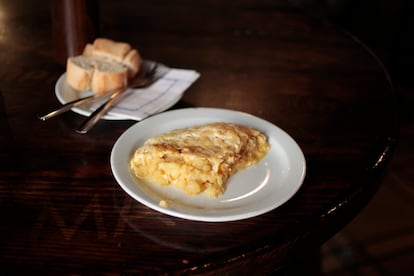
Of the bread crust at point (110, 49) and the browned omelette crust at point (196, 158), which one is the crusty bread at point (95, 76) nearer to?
the bread crust at point (110, 49)

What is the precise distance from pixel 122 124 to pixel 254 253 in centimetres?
32

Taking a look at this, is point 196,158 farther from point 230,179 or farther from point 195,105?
point 195,105

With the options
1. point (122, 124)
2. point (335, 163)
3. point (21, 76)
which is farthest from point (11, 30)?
point (335, 163)

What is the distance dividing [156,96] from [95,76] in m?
0.10

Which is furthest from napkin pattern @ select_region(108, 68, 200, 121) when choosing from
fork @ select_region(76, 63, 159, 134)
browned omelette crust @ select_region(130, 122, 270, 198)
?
browned omelette crust @ select_region(130, 122, 270, 198)

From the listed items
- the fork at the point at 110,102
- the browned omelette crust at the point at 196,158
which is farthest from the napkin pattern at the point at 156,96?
the browned omelette crust at the point at 196,158

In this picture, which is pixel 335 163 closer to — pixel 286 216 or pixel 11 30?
pixel 286 216

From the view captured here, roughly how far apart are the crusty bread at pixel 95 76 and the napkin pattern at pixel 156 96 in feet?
0.09

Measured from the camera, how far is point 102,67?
0.82 m

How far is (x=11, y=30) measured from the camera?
1029mm

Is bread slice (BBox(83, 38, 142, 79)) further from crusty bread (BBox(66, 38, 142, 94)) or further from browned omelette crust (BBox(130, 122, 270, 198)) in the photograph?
browned omelette crust (BBox(130, 122, 270, 198))

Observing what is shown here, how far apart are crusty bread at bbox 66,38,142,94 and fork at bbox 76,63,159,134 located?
21 millimetres

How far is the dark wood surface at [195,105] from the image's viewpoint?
1.69 feet

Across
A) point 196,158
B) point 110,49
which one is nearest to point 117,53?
point 110,49
